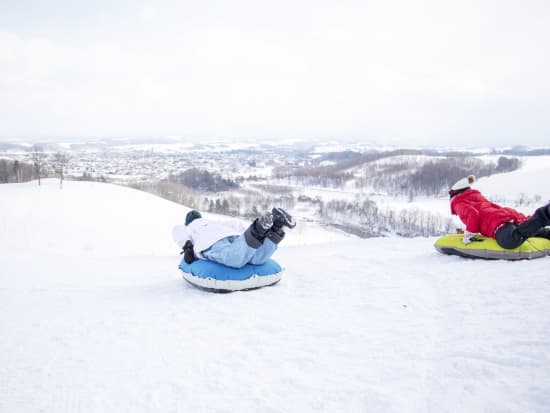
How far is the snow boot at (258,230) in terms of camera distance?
445cm

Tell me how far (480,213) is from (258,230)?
385 cm

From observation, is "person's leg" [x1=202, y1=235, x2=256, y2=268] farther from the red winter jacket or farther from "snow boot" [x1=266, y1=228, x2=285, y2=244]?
the red winter jacket

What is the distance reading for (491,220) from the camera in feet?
A: 18.7

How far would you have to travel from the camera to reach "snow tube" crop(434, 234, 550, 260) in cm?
534

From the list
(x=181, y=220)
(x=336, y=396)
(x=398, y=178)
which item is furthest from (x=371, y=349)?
(x=398, y=178)

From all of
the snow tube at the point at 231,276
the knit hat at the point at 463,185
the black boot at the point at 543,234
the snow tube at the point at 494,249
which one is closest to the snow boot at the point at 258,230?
the snow tube at the point at 231,276

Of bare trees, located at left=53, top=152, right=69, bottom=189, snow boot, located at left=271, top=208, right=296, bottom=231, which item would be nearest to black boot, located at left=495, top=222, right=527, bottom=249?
snow boot, located at left=271, top=208, right=296, bottom=231

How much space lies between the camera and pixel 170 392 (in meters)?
2.59

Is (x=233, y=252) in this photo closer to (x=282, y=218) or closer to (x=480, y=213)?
(x=282, y=218)

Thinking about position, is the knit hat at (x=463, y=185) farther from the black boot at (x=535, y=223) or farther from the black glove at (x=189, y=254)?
the black glove at (x=189, y=254)

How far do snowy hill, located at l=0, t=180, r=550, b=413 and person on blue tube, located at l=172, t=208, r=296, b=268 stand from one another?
0.50 metres

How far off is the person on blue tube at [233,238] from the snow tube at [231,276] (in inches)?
3.3

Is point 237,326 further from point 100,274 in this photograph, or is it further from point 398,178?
point 398,178

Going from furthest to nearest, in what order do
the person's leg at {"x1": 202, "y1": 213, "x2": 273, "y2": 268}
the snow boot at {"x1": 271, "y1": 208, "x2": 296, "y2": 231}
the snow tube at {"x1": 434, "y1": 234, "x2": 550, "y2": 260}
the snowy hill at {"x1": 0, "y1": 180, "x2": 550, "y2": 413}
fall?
1. the snow tube at {"x1": 434, "y1": 234, "x2": 550, "y2": 260}
2. the person's leg at {"x1": 202, "y1": 213, "x2": 273, "y2": 268}
3. the snow boot at {"x1": 271, "y1": 208, "x2": 296, "y2": 231}
4. the snowy hill at {"x1": 0, "y1": 180, "x2": 550, "y2": 413}
